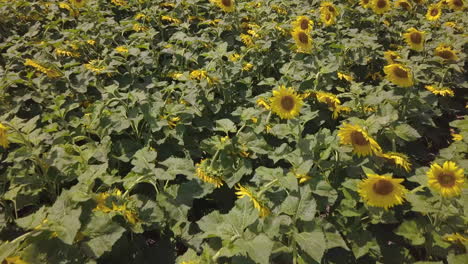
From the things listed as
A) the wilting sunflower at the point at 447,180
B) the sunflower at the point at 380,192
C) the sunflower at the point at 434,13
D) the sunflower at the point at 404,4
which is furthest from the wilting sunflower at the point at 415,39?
the sunflower at the point at 380,192

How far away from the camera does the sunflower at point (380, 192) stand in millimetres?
2082

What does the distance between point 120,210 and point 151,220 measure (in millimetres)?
229

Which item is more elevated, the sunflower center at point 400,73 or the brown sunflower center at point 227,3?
the sunflower center at point 400,73

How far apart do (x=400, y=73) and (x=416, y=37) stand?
53.2 inches

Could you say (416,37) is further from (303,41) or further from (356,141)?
(356,141)

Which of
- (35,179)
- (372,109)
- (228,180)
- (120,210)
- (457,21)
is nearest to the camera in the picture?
(120,210)

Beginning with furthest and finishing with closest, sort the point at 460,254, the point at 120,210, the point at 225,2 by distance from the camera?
the point at 225,2
the point at 120,210
the point at 460,254

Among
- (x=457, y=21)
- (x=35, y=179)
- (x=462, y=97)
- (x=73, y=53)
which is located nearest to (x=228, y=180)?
(x=35, y=179)

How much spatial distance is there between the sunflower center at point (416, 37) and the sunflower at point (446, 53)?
232 mm

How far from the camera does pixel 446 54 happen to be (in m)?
3.89

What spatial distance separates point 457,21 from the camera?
496 centimetres

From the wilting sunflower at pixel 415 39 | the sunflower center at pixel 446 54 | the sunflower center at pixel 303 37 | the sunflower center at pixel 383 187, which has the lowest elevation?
the sunflower center at pixel 446 54

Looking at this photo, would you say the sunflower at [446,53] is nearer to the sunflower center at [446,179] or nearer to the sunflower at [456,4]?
the sunflower at [456,4]

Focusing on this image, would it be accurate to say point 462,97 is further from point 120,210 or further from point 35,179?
point 35,179
